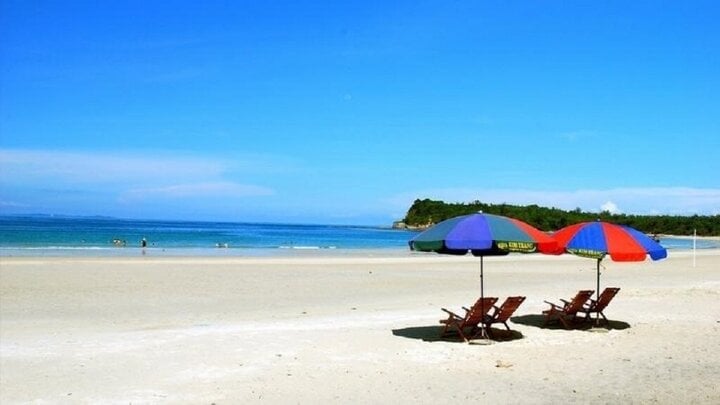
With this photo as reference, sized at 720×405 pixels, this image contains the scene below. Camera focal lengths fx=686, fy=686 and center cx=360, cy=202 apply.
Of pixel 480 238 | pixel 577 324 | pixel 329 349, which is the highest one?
pixel 480 238

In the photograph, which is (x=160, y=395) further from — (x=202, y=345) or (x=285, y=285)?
(x=285, y=285)

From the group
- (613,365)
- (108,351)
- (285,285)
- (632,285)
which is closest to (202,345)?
(108,351)

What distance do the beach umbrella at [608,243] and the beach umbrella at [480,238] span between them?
982 mm

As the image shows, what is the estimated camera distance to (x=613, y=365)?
9.35 meters

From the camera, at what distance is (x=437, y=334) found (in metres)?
11.9

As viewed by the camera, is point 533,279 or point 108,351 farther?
point 533,279

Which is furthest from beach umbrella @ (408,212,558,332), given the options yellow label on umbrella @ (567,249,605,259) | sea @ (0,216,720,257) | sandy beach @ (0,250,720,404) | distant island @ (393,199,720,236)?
distant island @ (393,199,720,236)

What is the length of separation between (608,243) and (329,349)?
4.97 metres

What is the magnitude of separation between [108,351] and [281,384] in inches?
139

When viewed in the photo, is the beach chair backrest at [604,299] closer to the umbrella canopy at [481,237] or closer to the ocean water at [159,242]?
the umbrella canopy at [481,237]

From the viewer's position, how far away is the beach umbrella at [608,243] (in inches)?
445

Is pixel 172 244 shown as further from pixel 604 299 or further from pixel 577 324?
pixel 604 299

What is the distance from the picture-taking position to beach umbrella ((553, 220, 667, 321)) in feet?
37.1

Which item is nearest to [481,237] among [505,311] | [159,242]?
[505,311]
